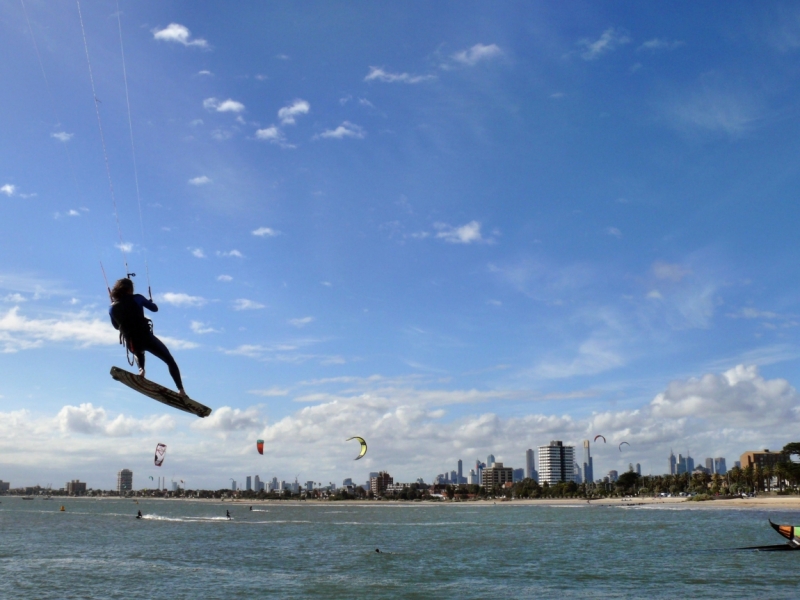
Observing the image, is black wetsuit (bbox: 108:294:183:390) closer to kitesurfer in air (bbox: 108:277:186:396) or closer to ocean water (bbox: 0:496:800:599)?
kitesurfer in air (bbox: 108:277:186:396)

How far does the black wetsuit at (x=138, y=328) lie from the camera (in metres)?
9.27

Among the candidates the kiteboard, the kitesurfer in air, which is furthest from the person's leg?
the kiteboard

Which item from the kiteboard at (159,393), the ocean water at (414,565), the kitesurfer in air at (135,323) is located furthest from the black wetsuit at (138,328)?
the ocean water at (414,565)

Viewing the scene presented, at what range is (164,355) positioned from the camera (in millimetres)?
9609

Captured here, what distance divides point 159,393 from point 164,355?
81cm

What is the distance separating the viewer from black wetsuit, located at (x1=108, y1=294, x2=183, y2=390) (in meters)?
9.27

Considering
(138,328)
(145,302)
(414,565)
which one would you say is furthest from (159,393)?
(414,565)

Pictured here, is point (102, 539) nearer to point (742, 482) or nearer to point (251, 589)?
point (251, 589)

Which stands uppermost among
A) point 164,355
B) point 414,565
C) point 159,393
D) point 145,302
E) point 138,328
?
point 145,302

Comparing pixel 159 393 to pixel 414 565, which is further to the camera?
pixel 414 565

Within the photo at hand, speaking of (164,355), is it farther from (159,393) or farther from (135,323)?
(159,393)

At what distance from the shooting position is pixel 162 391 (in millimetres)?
10000

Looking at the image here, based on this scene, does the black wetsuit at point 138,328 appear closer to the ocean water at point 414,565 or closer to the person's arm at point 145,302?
the person's arm at point 145,302

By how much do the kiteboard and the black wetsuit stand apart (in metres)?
0.35
